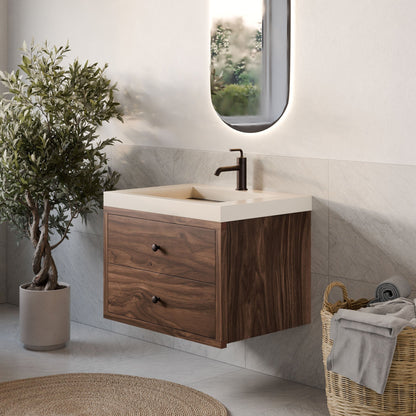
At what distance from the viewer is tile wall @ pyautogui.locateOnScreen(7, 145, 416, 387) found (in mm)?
2980

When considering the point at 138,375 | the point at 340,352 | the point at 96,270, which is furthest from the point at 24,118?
the point at 340,352

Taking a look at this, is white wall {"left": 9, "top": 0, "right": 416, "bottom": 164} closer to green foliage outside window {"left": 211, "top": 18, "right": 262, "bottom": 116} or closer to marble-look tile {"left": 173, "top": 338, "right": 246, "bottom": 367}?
green foliage outside window {"left": 211, "top": 18, "right": 262, "bottom": 116}

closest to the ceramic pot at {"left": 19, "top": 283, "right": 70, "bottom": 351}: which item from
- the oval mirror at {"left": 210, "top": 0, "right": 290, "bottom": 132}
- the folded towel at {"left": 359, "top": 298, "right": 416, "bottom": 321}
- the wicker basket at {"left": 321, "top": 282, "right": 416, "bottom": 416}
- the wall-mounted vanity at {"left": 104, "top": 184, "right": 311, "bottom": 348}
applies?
the wall-mounted vanity at {"left": 104, "top": 184, "right": 311, "bottom": 348}

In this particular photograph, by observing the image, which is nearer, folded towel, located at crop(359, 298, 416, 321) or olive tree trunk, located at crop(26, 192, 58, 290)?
folded towel, located at crop(359, 298, 416, 321)

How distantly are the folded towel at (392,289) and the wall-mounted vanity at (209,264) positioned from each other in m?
0.48

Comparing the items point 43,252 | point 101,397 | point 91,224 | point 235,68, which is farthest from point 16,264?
point 235,68

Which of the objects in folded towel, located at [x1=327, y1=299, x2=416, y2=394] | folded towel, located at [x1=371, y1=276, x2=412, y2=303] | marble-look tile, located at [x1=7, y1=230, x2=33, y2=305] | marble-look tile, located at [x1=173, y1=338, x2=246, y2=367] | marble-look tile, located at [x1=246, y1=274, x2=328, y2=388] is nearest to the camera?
folded towel, located at [x1=327, y1=299, x2=416, y2=394]

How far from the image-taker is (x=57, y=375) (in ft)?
11.4

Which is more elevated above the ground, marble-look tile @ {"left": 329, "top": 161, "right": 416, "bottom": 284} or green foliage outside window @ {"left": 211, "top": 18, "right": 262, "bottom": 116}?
green foliage outside window @ {"left": 211, "top": 18, "right": 262, "bottom": 116}

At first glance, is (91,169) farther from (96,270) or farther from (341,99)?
(341,99)

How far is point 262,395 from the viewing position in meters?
3.24

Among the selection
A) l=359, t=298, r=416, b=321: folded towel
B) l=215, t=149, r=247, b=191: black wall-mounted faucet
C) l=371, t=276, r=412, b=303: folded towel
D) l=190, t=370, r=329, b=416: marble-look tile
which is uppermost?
l=215, t=149, r=247, b=191: black wall-mounted faucet

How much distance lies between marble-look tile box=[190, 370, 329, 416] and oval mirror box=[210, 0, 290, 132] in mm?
1116

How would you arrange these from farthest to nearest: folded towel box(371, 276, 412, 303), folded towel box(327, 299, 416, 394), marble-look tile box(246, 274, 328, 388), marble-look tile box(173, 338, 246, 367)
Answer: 1. marble-look tile box(173, 338, 246, 367)
2. marble-look tile box(246, 274, 328, 388)
3. folded towel box(371, 276, 412, 303)
4. folded towel box(327, 299, 416, 394)
